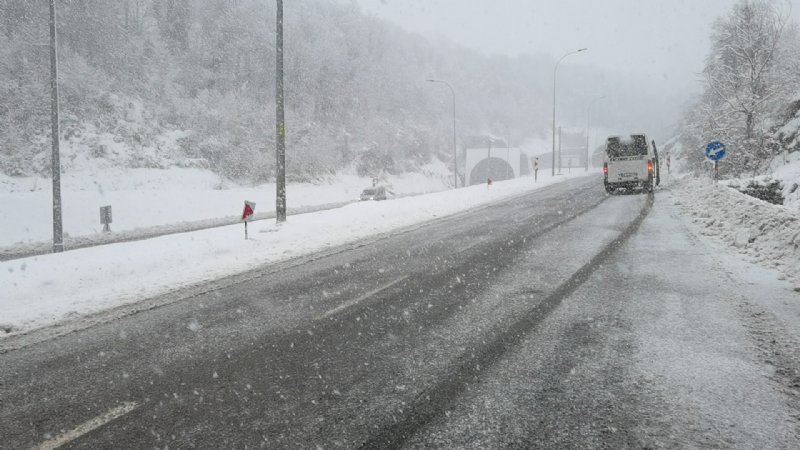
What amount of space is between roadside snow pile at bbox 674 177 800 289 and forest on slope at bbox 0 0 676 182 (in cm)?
1653

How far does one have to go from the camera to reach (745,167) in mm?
25000

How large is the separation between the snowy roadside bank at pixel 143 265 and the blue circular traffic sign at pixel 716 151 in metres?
11.1

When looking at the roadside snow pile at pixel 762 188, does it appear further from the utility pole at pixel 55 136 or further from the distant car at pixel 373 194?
the utility pole at pixel 55 136

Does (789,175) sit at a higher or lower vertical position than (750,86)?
lower

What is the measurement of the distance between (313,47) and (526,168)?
49.3 m

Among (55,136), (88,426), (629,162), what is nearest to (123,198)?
(55,136)

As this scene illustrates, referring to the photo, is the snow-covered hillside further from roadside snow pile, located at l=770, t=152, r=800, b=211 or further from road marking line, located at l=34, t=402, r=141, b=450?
roadside snow pile, located at l=770, t=152, r=800, b=211

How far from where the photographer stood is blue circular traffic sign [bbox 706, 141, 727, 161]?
15.6 m

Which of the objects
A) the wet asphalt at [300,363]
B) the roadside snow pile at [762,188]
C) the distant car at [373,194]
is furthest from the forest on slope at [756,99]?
the wet asphalt at [300,363]

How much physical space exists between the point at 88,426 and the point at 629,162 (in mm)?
21932

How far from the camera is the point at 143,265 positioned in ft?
26.4

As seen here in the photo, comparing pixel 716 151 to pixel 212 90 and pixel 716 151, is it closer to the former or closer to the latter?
pixel 716 151

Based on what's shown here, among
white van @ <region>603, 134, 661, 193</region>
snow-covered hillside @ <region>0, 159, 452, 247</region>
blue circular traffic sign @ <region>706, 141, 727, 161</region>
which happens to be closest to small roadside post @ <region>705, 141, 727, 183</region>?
blue circular traffic sign @ <region>706, 141, 727, 161</region>

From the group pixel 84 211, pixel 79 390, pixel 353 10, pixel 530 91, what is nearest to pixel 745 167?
pixel 79 390
